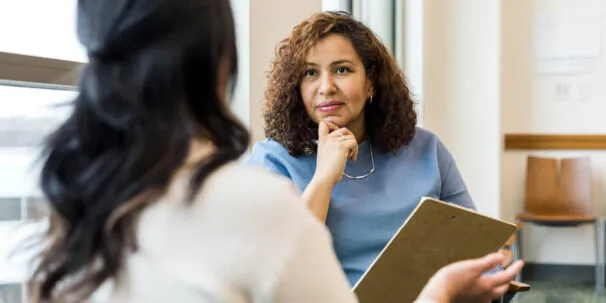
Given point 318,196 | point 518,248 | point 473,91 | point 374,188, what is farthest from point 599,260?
point 318,196

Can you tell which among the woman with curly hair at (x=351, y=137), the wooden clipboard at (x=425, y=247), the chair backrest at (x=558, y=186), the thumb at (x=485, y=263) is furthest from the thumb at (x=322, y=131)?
the chair backrest at (x=558, y=186)

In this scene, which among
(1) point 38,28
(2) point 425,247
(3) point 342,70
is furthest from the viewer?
(3) point 342,70

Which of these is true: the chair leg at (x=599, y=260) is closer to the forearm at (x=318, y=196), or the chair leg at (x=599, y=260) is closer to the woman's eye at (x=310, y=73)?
the woman's eye at (x=310, y=73)

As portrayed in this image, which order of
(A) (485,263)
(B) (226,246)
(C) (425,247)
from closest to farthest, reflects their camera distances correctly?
1. (B) (226,246)
2. (A) (485,263)
3. (C) (425,247)

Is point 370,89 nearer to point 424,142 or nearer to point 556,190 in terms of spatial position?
point 424,142

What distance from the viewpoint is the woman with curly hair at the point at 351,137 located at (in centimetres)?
168

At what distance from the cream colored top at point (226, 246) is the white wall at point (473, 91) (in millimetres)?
3942

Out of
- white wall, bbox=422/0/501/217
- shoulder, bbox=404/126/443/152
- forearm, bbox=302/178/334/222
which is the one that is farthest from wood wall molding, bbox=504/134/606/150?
forearm, bbox=302/178/334/222

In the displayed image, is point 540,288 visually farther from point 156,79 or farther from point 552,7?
point 156,79

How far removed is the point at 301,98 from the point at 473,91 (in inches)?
124

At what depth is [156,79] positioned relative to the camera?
2.56ft

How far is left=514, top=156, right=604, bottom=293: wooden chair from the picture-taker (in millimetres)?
5098

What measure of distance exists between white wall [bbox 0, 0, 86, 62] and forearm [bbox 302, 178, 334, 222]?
21.9 inches

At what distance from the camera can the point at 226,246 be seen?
0.75 m
